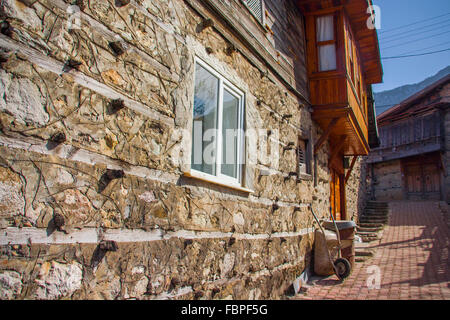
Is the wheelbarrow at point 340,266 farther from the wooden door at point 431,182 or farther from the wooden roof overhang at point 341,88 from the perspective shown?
the wooden door at point 431,182

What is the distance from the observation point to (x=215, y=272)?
3979 mm

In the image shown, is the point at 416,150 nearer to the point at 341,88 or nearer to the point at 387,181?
the point at 387,181

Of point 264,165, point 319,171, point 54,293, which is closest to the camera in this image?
point 54,293

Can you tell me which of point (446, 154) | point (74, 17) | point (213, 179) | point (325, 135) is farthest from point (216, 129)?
point (446, 154)

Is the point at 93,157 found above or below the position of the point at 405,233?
above

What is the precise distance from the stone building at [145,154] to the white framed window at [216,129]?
0.8 inches

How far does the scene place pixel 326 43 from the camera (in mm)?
8203

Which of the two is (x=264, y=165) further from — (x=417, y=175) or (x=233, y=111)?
(x=417, y=175)

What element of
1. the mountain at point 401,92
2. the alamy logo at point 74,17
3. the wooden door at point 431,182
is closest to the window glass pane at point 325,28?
the alamy logo at point 74,17

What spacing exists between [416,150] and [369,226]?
10523 mm

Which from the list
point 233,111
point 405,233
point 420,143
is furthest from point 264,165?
point 420,143

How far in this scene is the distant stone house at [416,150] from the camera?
19.5 m

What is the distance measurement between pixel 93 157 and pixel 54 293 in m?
1.01
